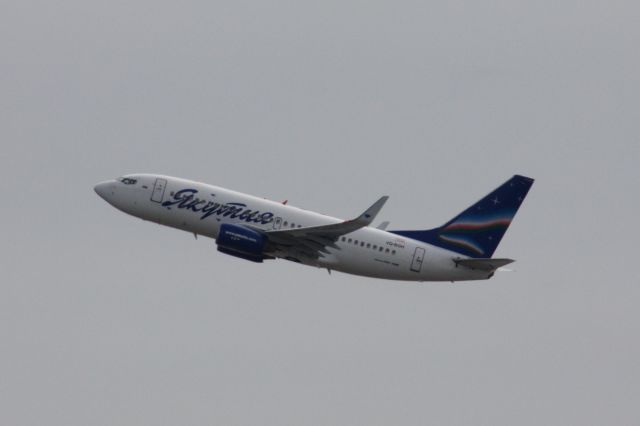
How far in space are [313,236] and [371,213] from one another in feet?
19.5

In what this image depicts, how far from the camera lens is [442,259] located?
85188 millimetres

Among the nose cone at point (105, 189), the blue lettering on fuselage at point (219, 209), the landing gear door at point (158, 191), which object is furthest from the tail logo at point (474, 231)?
the nose cone at point (105, 189)

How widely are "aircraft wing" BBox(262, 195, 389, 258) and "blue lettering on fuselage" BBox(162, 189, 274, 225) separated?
149 centimetres

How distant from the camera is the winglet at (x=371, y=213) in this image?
76.8 metres

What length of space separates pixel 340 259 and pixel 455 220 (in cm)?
946

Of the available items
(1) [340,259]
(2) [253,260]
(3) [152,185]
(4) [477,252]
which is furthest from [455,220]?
(3) [152,185]

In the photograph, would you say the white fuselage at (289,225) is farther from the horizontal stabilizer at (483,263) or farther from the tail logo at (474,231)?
the tail logo at (474,231)

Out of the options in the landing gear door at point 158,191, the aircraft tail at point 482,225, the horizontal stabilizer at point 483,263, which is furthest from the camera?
the aircraft tail at point 482,225

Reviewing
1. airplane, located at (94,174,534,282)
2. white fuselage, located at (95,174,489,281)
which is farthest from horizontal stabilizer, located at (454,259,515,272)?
white fuselage, located at (95,174,489,281)

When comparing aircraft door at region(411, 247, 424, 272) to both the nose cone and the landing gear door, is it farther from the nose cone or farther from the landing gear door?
the nose cone

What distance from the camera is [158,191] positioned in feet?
278

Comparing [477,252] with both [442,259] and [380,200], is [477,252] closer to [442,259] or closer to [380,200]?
[442,259]

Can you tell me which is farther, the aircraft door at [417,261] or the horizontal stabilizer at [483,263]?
the aircraft door at [417,261]

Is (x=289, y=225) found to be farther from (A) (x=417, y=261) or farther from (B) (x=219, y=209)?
(A) (x=417, y=261)
